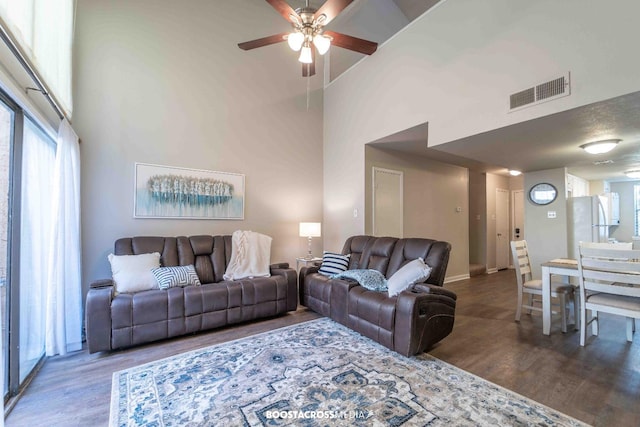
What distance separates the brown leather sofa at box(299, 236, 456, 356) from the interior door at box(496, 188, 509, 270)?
491cm

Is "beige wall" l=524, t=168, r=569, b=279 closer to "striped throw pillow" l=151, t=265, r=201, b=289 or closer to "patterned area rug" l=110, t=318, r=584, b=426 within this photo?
"patterned area rug" l=110, t=318, r=584, b=426

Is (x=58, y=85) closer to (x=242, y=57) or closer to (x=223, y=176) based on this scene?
(x=223, y=176)

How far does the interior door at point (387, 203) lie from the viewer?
15.3 ft

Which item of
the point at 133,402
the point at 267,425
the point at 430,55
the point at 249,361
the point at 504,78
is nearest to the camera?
the point at 267,425

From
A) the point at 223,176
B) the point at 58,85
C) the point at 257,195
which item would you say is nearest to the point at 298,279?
the point at 257,195

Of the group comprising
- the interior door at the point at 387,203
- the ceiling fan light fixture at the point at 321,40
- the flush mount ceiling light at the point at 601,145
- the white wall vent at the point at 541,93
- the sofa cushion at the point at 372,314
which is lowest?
the sofa cushion at the point at 372,314

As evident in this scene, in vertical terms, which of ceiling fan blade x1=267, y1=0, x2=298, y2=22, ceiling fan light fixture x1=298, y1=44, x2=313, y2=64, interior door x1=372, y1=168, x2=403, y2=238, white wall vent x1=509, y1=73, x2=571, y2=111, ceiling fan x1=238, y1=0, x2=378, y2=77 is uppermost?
ceiling fan blade x1=267, y1=0, x2=298, y2=22

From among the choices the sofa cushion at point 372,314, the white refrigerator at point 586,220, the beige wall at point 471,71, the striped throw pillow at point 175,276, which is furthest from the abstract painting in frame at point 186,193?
the white refrigerator at point 586,220

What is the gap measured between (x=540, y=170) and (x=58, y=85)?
6.42m

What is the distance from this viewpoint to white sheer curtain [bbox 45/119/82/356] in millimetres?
2502

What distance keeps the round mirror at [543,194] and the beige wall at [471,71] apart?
Answer: 2.72 meters

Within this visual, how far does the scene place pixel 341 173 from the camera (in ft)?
16.3

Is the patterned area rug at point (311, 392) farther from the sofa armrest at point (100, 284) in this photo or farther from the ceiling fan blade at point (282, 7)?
the ceiling fan blade at point (282, 7)

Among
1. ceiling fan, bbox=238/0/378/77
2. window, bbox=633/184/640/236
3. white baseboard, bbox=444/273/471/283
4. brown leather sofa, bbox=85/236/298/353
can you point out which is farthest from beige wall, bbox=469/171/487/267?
ceiling fan, bbox=238/0/378/77
